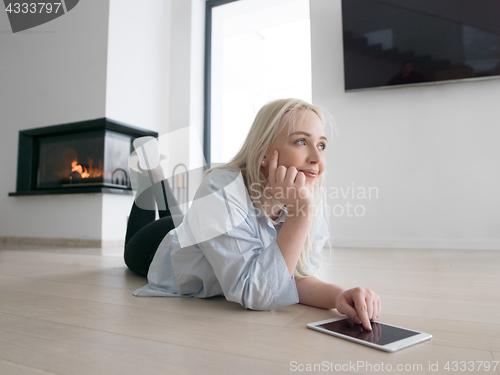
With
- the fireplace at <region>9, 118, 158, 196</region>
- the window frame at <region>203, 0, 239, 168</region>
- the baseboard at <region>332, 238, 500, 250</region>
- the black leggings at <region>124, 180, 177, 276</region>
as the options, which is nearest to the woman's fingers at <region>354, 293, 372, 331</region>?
the black leggings at <region>124, 180, 177, 276</region>

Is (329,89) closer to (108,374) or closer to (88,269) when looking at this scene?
(88,269)

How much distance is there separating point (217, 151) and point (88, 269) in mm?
2040

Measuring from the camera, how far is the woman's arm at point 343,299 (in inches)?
29.4

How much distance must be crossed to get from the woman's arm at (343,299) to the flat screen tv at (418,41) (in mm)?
2156

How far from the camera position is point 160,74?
338cm

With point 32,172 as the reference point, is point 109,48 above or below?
above

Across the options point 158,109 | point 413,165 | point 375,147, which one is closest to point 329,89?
point 375,147

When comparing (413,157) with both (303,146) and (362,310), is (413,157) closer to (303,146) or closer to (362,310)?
(303,146)

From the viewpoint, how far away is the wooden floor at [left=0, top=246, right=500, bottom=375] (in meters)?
0.57

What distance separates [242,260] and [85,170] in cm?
248

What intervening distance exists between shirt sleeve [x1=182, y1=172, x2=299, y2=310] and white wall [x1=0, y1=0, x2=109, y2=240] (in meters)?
2.24

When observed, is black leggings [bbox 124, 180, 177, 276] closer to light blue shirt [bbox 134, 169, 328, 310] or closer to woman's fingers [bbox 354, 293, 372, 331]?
light blue shirt [bbox 134, 169, 328, 310]

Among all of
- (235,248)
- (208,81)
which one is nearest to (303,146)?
(235,248)

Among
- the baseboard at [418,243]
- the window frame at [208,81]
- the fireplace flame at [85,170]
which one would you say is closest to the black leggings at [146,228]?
the fireplace flame at [85,170]
